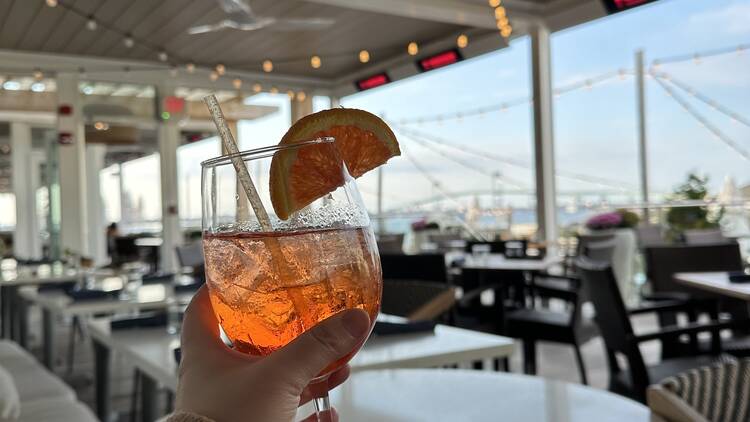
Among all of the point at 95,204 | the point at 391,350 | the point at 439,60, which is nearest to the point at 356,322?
the point at 391,350

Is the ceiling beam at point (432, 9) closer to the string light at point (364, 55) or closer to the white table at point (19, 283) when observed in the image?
the string light at point (364, 55)

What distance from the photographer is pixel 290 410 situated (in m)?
0.53

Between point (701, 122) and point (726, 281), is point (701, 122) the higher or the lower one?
the higher one

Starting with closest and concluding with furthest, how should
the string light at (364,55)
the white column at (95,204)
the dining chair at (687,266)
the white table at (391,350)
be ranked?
1. the white table at (391,350)
2. the dining chair at (687,266)
3. the string light at (364,55)
4. the white column at (95,204)

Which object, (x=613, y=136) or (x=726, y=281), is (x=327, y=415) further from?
(x=613, y=136)

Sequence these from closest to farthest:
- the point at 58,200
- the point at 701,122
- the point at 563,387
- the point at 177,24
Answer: the point at 563,387 < the point at 701,122 < the point at 177,24 < the point at 58,200

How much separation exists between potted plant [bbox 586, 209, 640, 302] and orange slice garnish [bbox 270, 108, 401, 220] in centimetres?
534

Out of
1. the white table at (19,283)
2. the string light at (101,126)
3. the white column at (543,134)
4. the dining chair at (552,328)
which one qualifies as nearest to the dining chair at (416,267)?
the dining chair at (552,328)

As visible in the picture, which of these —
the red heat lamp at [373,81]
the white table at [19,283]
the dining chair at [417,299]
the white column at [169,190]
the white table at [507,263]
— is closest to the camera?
the dining chair at [417,299]

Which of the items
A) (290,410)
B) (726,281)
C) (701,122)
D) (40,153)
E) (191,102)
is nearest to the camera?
(290,410)

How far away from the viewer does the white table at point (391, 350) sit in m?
1.48

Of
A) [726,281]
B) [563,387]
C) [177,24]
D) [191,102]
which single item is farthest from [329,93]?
[563,387]

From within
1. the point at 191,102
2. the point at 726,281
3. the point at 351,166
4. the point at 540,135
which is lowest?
the point at 726,281

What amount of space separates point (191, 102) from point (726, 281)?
8686 millimetres
